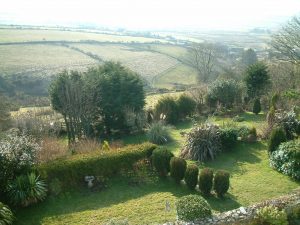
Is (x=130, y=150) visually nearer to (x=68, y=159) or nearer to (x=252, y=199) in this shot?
(x=68, y=159)

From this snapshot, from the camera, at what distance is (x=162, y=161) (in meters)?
16.1

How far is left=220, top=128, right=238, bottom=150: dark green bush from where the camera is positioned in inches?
755

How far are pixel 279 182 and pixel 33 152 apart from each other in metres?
10.3

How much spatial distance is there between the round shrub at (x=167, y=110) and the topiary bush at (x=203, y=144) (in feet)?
29.8

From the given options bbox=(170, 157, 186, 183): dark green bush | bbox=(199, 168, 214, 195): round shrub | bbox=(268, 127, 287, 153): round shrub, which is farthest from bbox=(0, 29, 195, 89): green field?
bbox=(199, 168, 214, 195): round shrub

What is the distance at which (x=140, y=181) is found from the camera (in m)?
16.1

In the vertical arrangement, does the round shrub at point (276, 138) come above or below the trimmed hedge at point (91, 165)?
above

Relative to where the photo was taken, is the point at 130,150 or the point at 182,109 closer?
the point at 130,150

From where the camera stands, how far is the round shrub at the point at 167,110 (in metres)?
27.9

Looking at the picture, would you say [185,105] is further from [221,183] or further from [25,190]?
[25,190]

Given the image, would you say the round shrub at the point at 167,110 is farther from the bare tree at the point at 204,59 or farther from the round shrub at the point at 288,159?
the bare tree at the point at 204,59

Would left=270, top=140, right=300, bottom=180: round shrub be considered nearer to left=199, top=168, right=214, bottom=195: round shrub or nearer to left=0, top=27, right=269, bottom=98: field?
left=199, top=168, right=214, bottom=195: round shrub

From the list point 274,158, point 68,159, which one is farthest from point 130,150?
point 274,158

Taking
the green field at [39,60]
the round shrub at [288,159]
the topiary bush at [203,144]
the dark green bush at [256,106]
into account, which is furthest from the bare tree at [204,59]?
the round shrub at [288,159]
